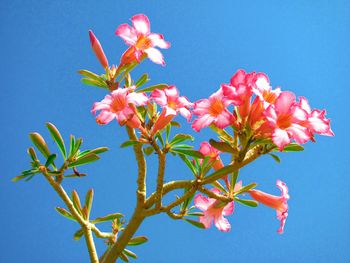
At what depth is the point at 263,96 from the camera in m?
1.50

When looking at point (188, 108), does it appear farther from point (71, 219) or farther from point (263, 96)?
point (71, 219)

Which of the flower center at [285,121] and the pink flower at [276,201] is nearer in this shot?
the flower center at [285,121]

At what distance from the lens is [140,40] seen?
1.78m

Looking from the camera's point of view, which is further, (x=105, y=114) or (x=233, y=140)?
(x=233, y=140)

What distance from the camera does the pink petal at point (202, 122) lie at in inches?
56.3

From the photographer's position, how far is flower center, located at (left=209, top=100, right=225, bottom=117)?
1474mm

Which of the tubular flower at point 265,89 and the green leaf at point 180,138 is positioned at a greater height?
the tubular flower at point 265,89

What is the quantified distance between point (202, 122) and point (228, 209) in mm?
590

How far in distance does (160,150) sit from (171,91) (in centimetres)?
25

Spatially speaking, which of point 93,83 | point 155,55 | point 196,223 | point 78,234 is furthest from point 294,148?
point 78,234

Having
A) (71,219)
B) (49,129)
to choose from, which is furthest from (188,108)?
(71,219)

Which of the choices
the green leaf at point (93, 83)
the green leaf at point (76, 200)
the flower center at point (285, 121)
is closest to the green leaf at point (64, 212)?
the green leaf at point (76, 200)

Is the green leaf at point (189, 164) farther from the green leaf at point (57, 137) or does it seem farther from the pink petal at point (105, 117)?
the green leaf at point (57, 137)

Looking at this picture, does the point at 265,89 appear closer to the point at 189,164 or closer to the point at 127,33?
the point at 189,164
